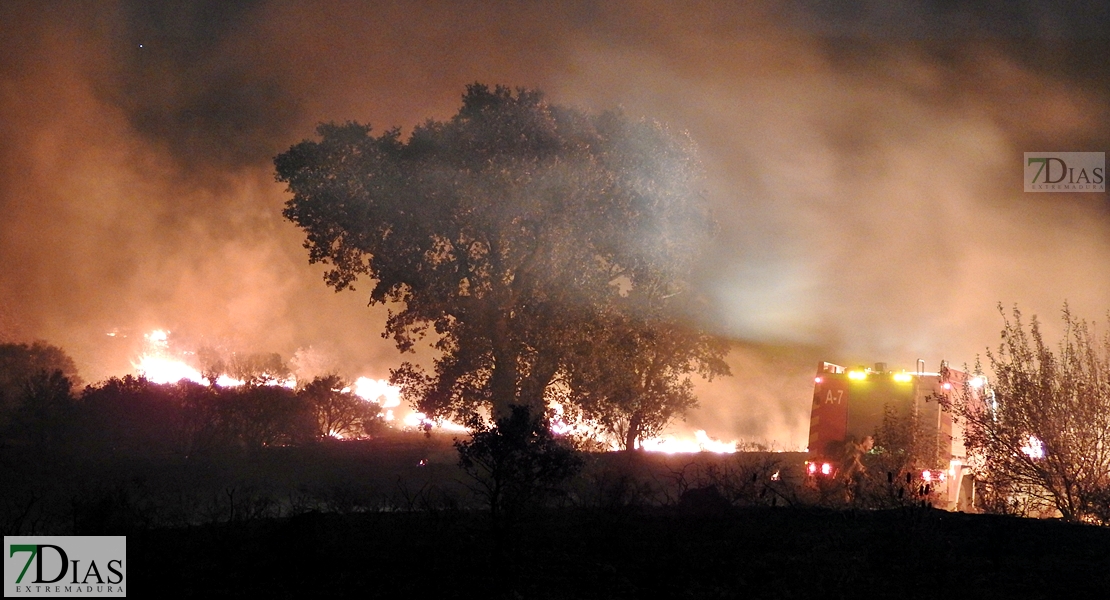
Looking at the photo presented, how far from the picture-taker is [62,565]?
867 centimetres

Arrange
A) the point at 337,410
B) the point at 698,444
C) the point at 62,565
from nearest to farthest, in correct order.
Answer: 1. the point at 62,565
2. the point at 337,410
3. the point at 698,444

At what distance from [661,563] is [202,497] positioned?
42.9 ft

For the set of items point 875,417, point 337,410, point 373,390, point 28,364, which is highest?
point 28,364

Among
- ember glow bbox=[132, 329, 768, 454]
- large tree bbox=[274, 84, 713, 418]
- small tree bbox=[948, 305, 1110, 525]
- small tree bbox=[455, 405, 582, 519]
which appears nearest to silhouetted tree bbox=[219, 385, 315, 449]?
ember glow bbox=[132, 329, 768, 454]

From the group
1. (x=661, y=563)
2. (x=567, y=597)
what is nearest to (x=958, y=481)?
(x=661, y=563)

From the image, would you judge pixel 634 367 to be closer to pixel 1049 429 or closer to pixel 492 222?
pixel 492 222

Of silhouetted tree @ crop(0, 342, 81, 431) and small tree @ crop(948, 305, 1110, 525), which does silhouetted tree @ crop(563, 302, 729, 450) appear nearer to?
small tree @ crop(948, 305, 1110, 525)

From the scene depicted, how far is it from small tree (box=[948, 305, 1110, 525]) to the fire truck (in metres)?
3.38

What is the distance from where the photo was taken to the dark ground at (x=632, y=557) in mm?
7715

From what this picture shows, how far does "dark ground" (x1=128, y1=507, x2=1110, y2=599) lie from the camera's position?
7715mm

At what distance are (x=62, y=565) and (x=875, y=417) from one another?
51.8ft

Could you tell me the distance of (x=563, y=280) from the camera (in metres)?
21.1

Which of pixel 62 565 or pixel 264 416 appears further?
pixel 264 416

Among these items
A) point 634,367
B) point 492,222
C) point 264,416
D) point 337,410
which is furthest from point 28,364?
point 634,367
